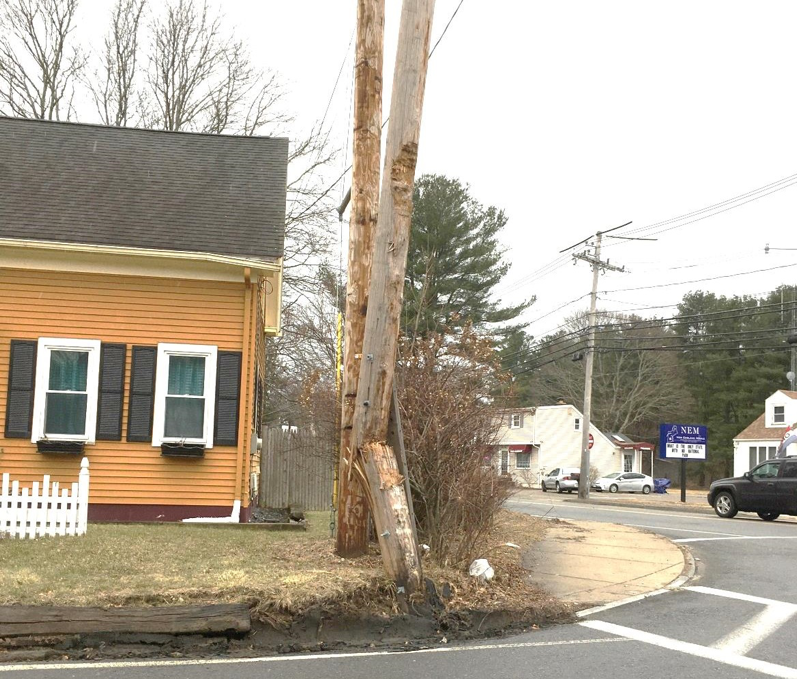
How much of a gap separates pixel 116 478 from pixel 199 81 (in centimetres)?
2164

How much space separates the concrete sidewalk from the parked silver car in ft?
110

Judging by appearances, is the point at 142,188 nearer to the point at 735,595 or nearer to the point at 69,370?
the point at 69,370

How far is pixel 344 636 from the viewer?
264 inches

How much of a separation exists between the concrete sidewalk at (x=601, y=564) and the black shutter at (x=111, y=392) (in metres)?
6.54

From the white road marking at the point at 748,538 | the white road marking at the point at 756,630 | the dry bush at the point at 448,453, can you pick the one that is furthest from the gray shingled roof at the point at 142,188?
the white road marking at the point at 748,538

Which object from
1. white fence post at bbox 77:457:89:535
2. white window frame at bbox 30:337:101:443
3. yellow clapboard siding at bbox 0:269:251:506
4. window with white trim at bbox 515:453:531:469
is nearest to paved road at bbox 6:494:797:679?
white fence post at bbox 77:457:89:535

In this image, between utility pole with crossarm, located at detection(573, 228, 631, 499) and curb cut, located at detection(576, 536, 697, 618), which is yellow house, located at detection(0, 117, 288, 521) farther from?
utility pole with crossarm, located at detection(573, 228, 631, 499)

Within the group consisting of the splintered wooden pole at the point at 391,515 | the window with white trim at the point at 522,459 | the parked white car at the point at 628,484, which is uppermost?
the splintered wooden pole at the point at 391,515

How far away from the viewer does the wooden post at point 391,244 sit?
7.88 meters

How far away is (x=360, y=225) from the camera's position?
28.6 ft

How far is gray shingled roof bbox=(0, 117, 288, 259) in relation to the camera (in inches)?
539

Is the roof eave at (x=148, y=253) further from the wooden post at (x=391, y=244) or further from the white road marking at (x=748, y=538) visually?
the white road marking at (x=748, y=538)

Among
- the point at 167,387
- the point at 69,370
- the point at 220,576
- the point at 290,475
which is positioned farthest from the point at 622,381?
the point at 220,576

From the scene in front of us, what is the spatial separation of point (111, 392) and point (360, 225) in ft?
21.0
